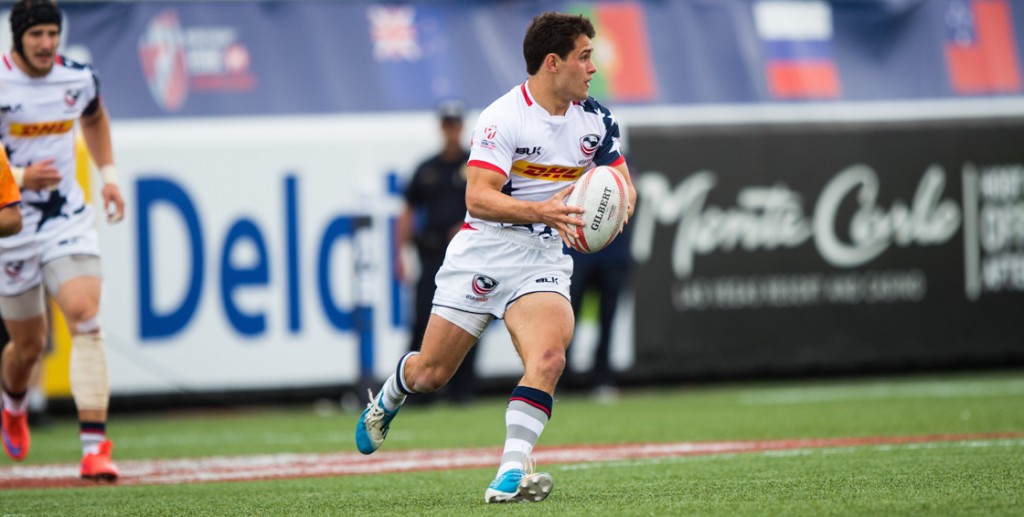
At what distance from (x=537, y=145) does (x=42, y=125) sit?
3076 mm

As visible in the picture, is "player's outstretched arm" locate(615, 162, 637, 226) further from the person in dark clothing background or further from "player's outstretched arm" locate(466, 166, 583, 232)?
the person in dark clothing background

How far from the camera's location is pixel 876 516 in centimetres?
601

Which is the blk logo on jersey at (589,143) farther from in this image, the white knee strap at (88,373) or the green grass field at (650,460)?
the white knee strap at (88,373)

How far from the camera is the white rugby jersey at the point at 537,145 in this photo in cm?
698

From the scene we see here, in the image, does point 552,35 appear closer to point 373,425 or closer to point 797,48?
point 373,425

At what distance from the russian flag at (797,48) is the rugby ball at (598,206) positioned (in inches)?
372

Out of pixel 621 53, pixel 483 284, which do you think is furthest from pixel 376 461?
pixel 621 53

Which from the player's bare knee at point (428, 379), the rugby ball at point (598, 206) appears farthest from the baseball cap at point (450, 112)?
Answer: the rugby ball at point (598, 206)

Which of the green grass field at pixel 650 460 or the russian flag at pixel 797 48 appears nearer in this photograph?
the green grass field at pixel 650 460

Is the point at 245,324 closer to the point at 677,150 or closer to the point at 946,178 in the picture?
the point at 677,150

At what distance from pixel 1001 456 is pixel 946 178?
8.48 metres

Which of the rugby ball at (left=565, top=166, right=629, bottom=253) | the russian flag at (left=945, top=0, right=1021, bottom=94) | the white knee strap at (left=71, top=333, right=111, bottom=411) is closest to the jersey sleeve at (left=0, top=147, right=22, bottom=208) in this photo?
the white knee strap at (left=71, top=333, right=111, bottom=411)

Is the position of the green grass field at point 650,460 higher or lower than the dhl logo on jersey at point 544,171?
lower

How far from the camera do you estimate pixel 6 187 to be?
7.30 metres
